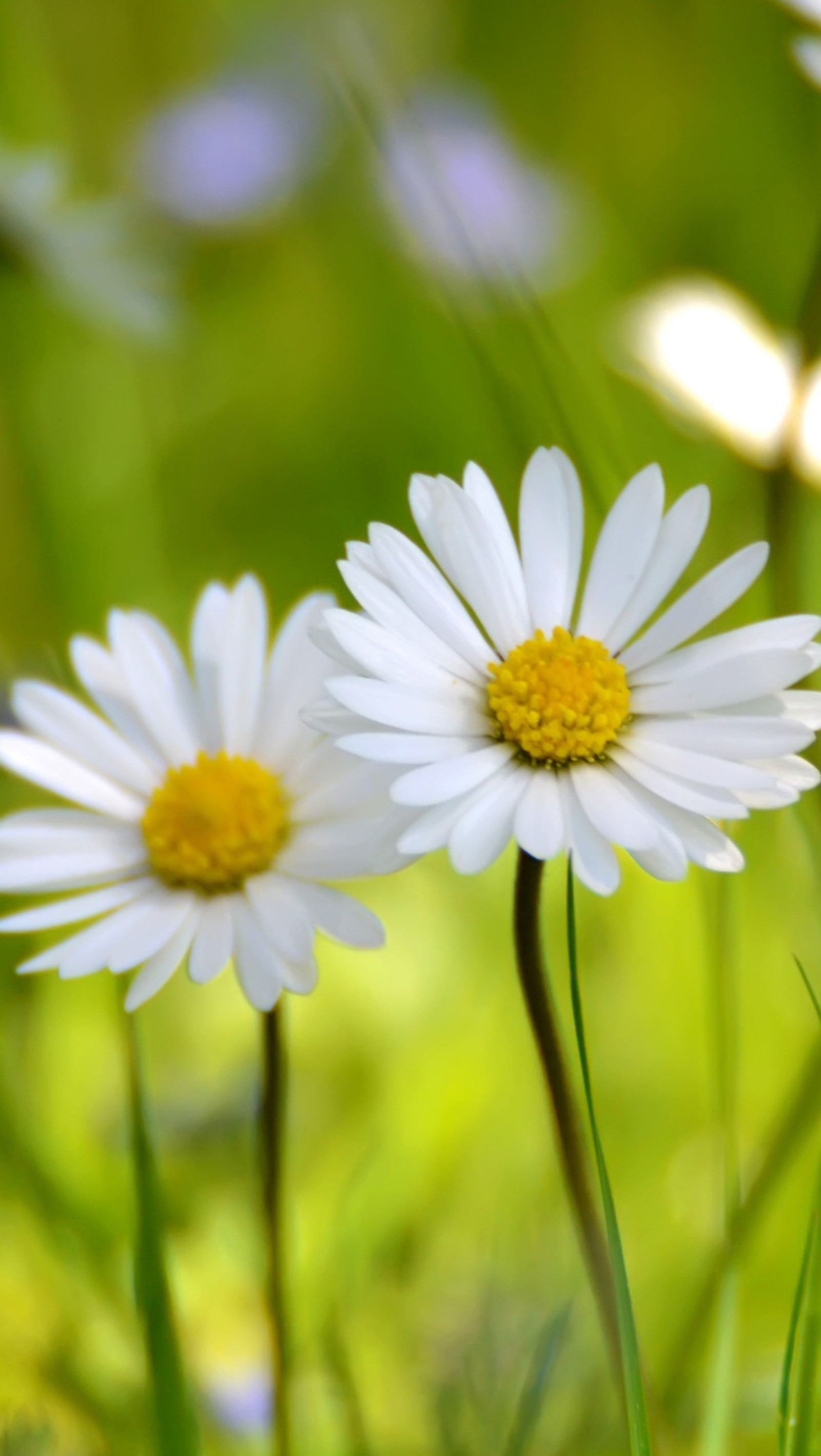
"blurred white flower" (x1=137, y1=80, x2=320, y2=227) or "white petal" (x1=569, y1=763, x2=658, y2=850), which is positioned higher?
"blurred white flower" (x1=137, y1=80, x2=320, y2=227)

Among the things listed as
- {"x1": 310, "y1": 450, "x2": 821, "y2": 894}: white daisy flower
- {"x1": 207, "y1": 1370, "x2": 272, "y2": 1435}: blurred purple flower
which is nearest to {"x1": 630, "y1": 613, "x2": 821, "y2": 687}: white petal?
{"x1": 310, "y1": 450, "x2": 821, "y2": 894}: white daisy flower

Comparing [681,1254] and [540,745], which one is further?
[681,1254]

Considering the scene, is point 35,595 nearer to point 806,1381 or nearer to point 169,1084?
point 169,1084

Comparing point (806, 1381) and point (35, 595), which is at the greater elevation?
point (35, 595)

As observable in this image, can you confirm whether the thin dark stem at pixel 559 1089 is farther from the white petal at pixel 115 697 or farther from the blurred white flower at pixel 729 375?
the blurred white flower at pixel 729 375

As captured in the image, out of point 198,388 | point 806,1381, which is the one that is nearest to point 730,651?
point 806,1381

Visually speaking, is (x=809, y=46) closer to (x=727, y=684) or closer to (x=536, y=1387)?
(x=727, y=684)

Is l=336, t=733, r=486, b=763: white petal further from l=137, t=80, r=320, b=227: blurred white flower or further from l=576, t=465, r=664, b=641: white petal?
l=137, t=80, r=320, b=227: blurred white flower

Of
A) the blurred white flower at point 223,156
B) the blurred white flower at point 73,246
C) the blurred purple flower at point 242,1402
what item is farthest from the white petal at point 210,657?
the blurred white flower at point 223,156
